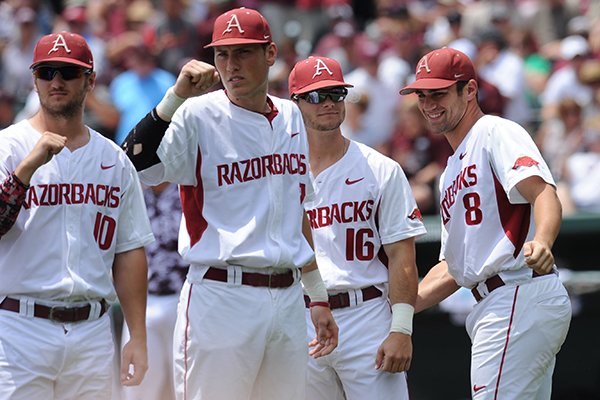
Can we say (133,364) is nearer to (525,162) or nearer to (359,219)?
(359,219)

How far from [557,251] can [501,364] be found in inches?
170

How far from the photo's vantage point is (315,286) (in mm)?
5848

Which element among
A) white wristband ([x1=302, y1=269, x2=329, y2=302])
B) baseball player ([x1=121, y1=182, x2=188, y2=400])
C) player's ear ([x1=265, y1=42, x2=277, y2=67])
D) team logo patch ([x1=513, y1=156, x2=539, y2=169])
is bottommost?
baseball player ([x1=121, y1=182, x2=188, y2=400])

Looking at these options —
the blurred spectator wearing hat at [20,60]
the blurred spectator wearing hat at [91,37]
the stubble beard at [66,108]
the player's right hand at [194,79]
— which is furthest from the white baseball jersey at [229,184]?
the blurred spectator wearing hat at [20,60]

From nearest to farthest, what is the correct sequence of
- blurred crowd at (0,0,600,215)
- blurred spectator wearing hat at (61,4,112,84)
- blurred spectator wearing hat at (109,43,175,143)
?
blurred crowd at (0,0,600,215) < blurred spectator wearing hat at (109,43,175,143) < blurred spectator wearing hat at (61,4,112,84)

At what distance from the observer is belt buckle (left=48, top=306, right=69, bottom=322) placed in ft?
17.2

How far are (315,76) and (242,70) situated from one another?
910 mm

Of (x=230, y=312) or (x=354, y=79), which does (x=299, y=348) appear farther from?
(x=354, y=79)

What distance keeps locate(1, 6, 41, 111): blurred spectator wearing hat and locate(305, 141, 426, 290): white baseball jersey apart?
7.35 metres

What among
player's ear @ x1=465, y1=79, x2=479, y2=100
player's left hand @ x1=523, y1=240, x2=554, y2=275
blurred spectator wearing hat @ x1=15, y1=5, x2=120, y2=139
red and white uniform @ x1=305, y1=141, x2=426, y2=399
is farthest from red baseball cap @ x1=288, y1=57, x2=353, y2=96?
blurred spectator wearing hat @ x1=15, y1=5, x2=120, y2=139

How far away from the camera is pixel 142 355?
5.53m

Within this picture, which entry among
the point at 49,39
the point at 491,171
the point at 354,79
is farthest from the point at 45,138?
the point at 354,79

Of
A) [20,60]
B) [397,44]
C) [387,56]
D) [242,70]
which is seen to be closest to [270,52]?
[242,70]

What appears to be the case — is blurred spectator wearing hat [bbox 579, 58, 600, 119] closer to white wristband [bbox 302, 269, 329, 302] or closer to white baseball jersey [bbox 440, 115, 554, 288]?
white baseball jersey [bbox 440, 115, 554, 288]
